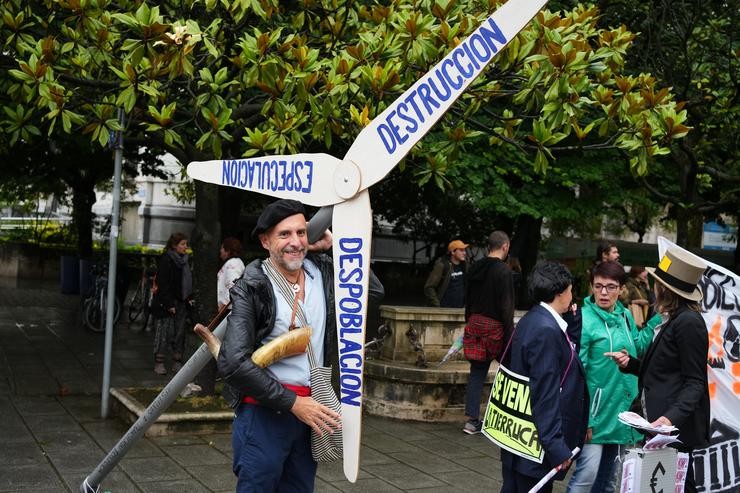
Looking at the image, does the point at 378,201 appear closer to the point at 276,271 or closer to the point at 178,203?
the point at 178,203

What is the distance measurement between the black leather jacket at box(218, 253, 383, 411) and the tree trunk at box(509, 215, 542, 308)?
45.5 feet

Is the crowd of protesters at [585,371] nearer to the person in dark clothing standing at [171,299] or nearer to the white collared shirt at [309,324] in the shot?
the white collared shirt at [309,324]

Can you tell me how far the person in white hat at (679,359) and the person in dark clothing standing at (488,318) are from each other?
3.29 metres

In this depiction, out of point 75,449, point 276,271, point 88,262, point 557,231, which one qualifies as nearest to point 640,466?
point 276,271

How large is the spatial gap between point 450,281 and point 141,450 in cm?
565

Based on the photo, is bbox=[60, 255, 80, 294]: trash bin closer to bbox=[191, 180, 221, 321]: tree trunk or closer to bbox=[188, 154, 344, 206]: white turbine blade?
bbox=[191, 180, 221, 321]: tree trunk

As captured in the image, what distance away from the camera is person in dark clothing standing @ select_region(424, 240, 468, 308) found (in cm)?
1119

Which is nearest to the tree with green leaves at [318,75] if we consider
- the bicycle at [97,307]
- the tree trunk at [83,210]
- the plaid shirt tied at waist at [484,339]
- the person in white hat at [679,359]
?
the person in white hat at [679,359]

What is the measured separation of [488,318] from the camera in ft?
27.2

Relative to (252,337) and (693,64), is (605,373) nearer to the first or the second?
(252,337)

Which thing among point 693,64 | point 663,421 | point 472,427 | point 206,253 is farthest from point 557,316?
point 693,64

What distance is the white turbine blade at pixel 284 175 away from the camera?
346 cm

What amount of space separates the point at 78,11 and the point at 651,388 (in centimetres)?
460

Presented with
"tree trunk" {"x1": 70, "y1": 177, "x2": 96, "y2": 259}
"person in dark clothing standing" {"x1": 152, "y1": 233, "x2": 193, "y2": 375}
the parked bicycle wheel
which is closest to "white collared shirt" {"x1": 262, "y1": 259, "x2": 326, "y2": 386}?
"person in dark clothing standing" {"x1": 152, "y1": 233, "x2": 193, "y2": 375}
